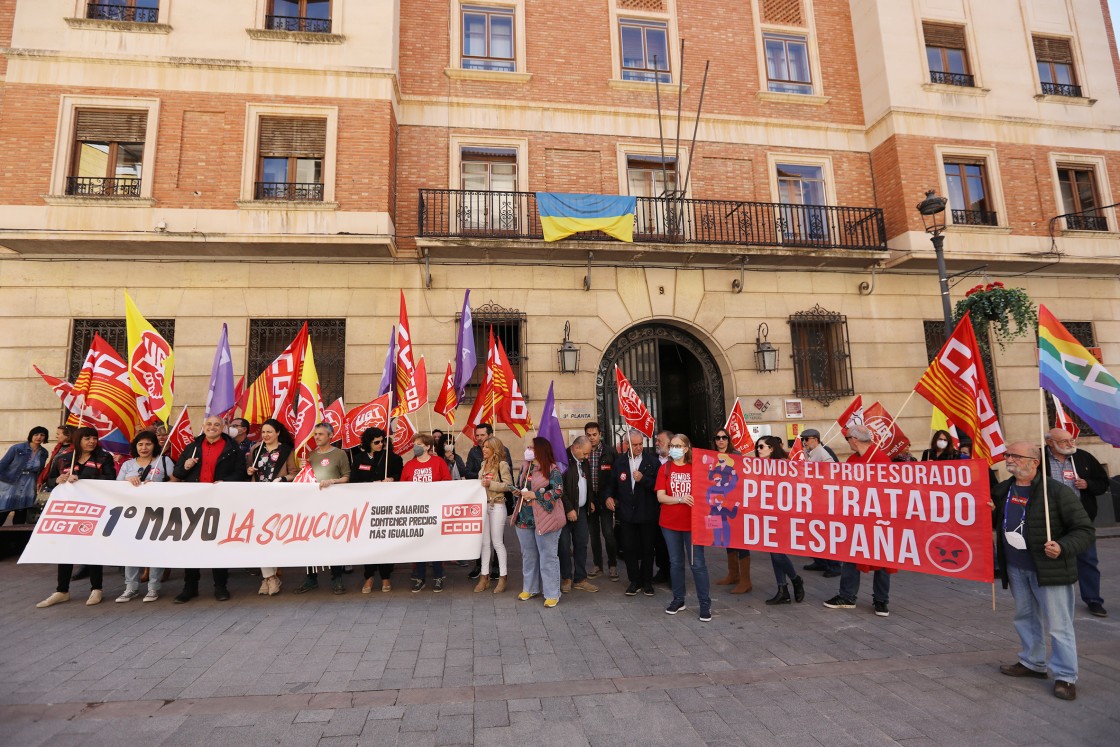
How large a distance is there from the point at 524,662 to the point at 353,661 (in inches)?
56.7

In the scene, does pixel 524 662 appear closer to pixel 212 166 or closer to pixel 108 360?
pixel 108 360

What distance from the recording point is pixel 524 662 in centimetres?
446

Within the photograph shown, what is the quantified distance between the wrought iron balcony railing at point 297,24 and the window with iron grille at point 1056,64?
18.0 meters

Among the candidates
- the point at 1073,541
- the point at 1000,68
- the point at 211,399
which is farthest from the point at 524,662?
the point at 1000,68

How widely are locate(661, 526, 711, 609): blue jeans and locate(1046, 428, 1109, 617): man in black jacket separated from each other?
411 cm

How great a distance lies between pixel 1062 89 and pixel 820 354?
1014 centimetres

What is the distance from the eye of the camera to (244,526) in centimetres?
605

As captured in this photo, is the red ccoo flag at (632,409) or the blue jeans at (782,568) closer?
the blue jeans at (782,568)

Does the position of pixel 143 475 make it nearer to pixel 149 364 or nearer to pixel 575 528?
pixel 149 364

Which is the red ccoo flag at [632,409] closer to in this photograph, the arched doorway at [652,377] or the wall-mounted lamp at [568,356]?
the wall-mounted lamp at [568,356]

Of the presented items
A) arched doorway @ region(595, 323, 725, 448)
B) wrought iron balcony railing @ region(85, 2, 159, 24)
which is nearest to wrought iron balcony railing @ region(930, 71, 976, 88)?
arched doorway @ region(595, 323, 725, 448)

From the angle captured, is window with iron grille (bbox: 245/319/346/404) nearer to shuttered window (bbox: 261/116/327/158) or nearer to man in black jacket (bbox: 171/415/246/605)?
shuttered window (bbox: 261/116/327/158)

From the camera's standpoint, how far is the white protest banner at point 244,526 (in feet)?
19.3

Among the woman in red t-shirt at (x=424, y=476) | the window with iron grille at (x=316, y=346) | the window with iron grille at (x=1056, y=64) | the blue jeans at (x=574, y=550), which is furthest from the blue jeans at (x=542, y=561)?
the window with iron grille at (x=1056, y=64)
